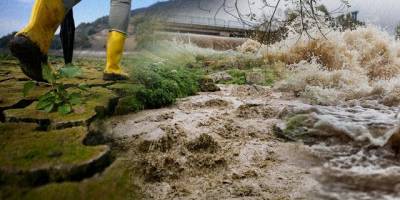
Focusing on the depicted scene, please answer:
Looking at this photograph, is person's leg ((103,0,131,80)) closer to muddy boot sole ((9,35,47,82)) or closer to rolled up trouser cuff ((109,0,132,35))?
rolled up trouser cuff ((109,0,132,35))

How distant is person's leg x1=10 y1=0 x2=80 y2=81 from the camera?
207 cm

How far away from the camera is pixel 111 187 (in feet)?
4.11

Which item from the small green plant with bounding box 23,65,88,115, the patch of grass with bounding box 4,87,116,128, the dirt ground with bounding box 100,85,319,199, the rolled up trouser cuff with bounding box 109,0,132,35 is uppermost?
the rolled up trouser cuff with bounding box 109,0,132,35

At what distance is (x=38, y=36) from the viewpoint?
213 cm

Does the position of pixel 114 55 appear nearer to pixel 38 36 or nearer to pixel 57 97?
pixel 38 36

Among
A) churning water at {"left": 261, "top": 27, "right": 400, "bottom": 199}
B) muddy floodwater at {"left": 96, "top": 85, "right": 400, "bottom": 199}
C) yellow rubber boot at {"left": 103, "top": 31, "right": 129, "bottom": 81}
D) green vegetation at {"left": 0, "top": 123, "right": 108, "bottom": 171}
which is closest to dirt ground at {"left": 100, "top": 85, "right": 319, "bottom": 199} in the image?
muddy floodwater at {"left": 96, "top": 85, "right": 400, "bottom": 199}

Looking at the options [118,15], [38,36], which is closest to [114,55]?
[118,15]

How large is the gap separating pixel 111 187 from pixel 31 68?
115cm

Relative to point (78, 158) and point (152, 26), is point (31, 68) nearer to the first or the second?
point (78, 158)

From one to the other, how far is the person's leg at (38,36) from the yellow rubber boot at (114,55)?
358 mm

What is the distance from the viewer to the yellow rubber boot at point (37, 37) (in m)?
2.07

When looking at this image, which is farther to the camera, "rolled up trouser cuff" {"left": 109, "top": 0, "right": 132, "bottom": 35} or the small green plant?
"rolled up trouser cuff" {"left": 109, "top": 0, "right": 132, "bottom": 35}

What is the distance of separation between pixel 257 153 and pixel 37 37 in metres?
1.25

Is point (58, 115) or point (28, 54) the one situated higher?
point (28, 54)
